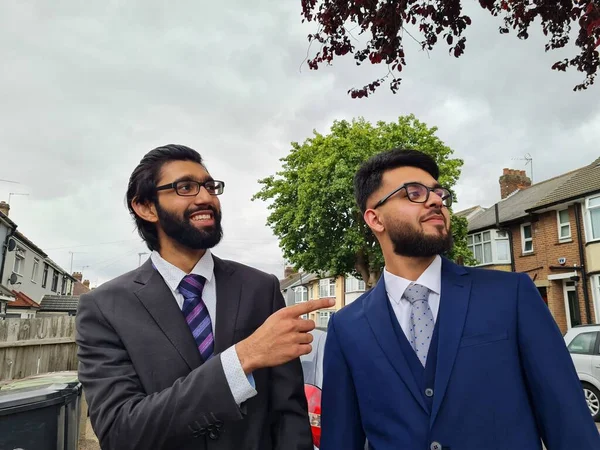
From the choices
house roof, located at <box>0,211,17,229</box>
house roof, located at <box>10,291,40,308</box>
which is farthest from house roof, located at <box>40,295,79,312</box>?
house roof, located at <box>0,211,17,229</box>

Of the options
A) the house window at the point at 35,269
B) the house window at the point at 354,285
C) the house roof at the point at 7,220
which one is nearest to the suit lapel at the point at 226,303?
the house roof at the point at 7,220

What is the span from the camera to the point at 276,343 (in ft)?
4.68

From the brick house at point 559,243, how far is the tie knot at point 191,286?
20.2 m

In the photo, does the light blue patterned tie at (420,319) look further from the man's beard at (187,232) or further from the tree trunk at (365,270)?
the tree trunk at (365,270)

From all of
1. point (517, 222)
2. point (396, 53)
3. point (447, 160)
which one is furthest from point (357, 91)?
point (517, 222)

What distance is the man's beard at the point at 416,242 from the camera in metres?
2.01

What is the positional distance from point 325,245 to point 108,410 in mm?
20260

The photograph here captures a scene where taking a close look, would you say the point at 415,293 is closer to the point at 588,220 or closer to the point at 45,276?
the point at 588,220

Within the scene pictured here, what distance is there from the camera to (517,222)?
2262 cm

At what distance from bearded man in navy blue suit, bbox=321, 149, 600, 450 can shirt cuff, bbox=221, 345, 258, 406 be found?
0.63m

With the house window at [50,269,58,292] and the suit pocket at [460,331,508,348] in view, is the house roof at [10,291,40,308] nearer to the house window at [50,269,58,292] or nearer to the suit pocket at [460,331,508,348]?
the house window at [50,269,58,292]

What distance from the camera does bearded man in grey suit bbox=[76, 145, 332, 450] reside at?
4.68ft

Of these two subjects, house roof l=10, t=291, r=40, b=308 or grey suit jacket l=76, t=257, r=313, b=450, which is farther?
house roof l=10, t=291, r=40, b=308

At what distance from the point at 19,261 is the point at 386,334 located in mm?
30021
